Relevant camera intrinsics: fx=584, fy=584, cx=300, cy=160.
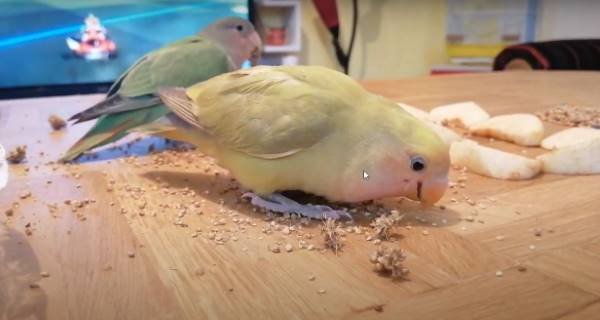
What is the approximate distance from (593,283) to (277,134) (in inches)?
12.6

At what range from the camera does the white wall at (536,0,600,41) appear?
2656 mm

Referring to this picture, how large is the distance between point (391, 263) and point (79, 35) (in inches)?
79.7

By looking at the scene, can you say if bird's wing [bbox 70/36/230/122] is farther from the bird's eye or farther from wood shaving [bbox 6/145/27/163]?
the bird's eye

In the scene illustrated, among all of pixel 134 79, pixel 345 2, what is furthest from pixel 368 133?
pixel 345 2

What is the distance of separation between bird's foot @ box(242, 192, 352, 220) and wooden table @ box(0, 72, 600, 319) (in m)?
0.01

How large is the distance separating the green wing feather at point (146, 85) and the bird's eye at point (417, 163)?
0.41 meters

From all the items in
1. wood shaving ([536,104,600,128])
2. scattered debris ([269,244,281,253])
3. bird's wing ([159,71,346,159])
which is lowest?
scattered debris ([269,244,281,253])

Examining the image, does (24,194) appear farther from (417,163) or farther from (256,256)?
(417,163)

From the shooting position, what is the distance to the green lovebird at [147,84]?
0.86 m

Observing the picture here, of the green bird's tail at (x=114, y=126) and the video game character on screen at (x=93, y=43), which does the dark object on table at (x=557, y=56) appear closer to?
the video game character on screen at (x=93, y=43)

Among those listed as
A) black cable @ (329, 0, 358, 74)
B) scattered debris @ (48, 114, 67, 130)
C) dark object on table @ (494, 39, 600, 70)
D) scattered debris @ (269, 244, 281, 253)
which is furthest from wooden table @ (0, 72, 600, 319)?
black cable @ (329, 0, 358, 74)

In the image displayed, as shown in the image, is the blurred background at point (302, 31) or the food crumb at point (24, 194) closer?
the food crumb at point (24, 194)

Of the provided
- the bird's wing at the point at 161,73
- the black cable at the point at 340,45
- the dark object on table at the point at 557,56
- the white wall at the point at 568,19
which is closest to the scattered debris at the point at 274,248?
the bird's wing at the point at 161,73

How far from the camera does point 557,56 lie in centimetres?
224
